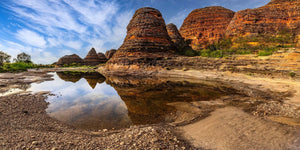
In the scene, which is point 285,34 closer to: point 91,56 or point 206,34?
point 206,34

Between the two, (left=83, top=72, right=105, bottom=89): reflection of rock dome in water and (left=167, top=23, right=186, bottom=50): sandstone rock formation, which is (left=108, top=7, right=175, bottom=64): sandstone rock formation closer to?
(left=167, top=23, right=186, bottom=50): sandstone rock formation

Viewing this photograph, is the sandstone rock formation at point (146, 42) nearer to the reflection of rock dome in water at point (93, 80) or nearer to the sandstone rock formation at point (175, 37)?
the sandstone rock formation at point (175, 37)

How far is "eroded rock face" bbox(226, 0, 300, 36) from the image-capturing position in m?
38.7

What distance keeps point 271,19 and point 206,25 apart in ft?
83.9

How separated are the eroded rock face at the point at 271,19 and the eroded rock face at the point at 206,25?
1343 cm

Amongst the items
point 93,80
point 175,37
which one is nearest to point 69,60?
point 175,37

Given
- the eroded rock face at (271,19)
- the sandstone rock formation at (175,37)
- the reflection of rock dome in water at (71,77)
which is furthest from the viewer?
the sandstone rock formation at (175,37)

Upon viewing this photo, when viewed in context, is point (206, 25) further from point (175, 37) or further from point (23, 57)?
point (23, 57)

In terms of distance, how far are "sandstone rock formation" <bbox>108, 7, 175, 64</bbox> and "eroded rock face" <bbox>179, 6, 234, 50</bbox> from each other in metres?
32.2

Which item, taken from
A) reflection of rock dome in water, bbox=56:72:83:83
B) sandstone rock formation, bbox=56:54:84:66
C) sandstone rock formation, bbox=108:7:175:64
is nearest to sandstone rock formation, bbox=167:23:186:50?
sandstone rock formation, bbox=108:7:175:64

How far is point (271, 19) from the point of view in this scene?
40.4m

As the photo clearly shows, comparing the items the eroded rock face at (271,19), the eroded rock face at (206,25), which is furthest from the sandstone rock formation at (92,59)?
the eroded rock face at (271,19)

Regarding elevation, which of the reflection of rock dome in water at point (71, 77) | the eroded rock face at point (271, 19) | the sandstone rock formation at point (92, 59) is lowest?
the reflection of rock dome in water at point (71, 77)

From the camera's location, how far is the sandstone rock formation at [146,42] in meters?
30.2
